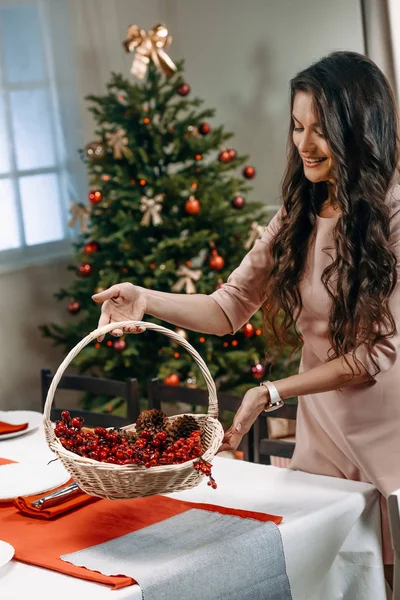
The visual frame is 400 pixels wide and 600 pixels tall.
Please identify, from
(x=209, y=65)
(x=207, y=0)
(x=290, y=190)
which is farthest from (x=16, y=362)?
(x=290, y=190)

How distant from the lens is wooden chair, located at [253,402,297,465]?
220 centimetres

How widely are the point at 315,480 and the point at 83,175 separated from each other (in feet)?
10.5

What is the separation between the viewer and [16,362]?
177 inches

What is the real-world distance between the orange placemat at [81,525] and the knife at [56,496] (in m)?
0.04

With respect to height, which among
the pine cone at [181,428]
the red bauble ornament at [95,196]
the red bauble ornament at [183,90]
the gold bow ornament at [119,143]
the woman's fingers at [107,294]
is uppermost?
the red bauble ornament at [183,90]

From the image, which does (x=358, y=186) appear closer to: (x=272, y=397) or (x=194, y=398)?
(x=272, y=397)

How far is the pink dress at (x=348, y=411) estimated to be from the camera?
179 centimetres

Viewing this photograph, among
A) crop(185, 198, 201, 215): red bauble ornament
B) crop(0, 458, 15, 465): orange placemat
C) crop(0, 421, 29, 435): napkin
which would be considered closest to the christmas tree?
crop(185, 198, 201, 215): red bauble ornament

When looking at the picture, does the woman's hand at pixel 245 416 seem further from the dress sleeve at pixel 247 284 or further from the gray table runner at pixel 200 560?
the dress sleeve at pixel 247 284

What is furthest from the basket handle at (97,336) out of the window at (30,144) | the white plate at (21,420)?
the window at (30,144)

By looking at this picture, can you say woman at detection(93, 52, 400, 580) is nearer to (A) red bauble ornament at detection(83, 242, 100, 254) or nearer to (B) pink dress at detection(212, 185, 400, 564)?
(B) pink dress at detection(212, 185, 400, 564)

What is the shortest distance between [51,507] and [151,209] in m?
2.33

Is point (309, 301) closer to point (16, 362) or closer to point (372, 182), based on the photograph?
point (372, 182)

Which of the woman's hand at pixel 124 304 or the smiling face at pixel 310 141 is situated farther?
the woman's hand at pixel 124 304
